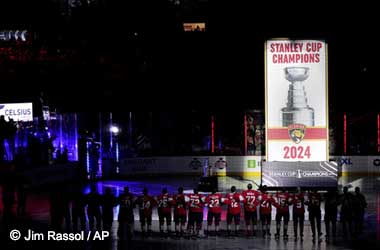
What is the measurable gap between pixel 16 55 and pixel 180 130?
11882 millimetres

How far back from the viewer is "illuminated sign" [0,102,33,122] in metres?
42.0

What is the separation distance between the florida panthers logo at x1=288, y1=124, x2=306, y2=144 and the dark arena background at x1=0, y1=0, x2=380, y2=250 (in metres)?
0.09

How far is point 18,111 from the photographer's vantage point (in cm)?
4212

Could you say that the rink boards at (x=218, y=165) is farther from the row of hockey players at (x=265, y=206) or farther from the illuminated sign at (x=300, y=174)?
the row of hockey players at (x=265, y=206)

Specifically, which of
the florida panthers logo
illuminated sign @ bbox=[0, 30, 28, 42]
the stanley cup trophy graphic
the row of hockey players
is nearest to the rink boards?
the florida panthers logo

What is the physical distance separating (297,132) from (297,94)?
1700 mm

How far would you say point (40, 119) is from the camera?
137 ft

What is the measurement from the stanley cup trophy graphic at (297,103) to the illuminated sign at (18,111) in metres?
18.5

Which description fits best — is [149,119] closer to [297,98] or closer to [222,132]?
[222,132]

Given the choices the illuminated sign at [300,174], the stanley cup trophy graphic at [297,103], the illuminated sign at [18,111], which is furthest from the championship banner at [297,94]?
the illuminated sign at [18,111]

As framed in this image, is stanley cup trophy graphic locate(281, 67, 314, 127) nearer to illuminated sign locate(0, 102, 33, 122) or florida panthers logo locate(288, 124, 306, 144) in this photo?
florida panthers logo locate(288, 124, 306, 144)

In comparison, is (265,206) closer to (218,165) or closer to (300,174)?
(300,174)

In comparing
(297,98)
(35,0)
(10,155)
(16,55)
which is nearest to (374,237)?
(297,98)

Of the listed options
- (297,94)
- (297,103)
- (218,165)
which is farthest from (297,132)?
(218,165)
